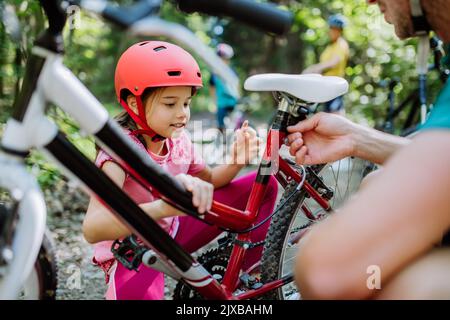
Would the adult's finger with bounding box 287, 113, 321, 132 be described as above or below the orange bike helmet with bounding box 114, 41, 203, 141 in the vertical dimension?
below

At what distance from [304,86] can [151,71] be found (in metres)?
0.67

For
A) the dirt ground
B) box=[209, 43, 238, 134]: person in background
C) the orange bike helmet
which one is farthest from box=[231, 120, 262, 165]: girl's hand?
box=[209, 43, 238, 134]: person in background

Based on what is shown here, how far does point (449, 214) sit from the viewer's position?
1456 mm

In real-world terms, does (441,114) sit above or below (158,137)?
above

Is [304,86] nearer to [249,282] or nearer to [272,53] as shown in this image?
[249,282]

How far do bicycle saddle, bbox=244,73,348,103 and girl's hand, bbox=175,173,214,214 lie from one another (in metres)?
0.55

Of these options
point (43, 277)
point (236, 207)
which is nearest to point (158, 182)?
point (43, 277)

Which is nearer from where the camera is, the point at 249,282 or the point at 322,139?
the point at 322,139

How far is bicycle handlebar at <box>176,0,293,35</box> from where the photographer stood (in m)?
1.35

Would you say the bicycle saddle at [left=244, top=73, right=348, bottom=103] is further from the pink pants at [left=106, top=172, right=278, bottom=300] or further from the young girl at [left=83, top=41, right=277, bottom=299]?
the pink pants at [left=106, top=172, right=278, bottom=300]

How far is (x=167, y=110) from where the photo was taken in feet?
7.98

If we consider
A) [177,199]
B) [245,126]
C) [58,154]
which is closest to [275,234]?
[245,126]

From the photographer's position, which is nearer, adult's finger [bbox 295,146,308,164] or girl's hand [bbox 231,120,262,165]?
adult's finger [bbox 295,146,308,164]

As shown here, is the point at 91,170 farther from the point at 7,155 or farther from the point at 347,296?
the point at 347,296
